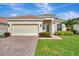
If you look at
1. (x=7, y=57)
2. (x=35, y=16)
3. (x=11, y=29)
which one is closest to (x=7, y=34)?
(x=11, y=29)

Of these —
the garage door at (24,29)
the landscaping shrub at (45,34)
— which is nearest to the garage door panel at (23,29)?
the garage door at (24,29)

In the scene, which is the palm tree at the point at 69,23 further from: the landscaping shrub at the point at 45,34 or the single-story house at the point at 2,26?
the single-story house at the point at 2,26

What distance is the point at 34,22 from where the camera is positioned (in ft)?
72.5

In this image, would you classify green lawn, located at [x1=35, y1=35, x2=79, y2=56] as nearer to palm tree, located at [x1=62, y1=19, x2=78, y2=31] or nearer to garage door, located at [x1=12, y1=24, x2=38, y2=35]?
garage door, located at [x1=12, y1=24, x2=38, y2=35]

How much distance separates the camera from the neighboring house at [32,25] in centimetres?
2037

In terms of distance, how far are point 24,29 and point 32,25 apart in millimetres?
1132

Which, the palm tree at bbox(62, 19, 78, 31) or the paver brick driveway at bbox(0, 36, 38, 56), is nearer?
the paver brick driveway at bbox(0, 36, 38, 56)

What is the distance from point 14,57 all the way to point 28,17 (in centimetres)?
1198

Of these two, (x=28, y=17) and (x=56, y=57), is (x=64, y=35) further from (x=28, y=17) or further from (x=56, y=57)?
(x=56, y=57)

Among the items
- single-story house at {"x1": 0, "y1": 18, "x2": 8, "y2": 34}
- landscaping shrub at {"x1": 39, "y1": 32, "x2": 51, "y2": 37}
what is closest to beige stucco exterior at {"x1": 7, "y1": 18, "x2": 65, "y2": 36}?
landscaping shrub at {"x1": 39, "y1": 32, "x2": 51, "y2": 37}

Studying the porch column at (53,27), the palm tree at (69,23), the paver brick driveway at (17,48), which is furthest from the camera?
the porch column at (53,27)

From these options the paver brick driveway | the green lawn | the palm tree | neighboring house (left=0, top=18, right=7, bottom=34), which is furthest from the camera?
the palm tree

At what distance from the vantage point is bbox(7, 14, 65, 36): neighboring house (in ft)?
66.8

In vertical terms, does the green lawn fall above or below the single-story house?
below
